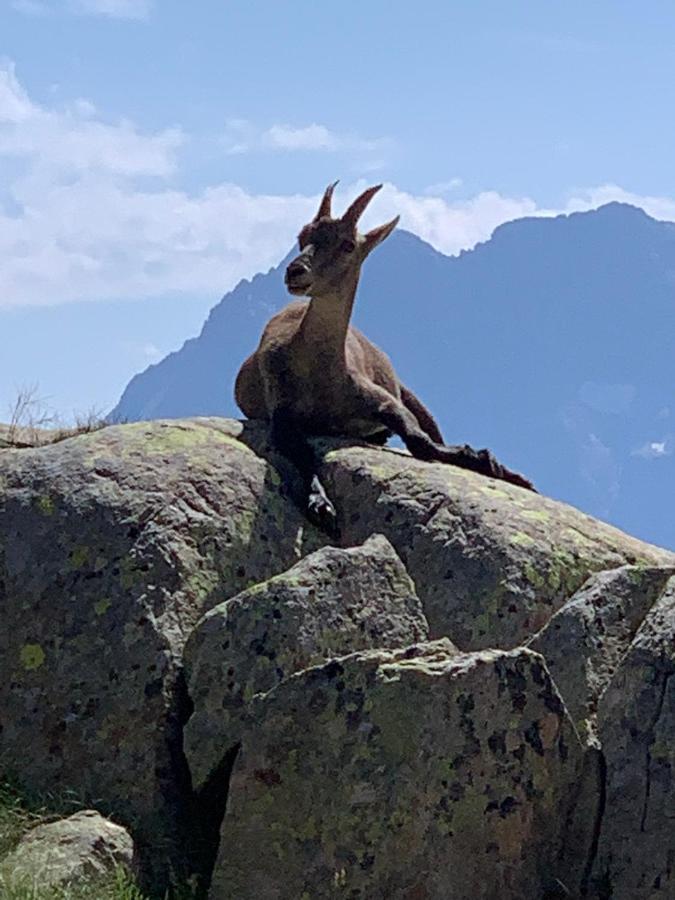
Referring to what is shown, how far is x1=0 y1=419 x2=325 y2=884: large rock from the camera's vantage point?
25.4ft

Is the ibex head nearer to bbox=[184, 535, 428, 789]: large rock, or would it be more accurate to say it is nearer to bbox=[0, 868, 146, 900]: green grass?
bbox=[184, 535, 428, 789]: large rock

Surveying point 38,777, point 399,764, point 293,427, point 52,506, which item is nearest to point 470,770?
point 399,764

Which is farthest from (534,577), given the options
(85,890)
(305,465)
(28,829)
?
(85,890)

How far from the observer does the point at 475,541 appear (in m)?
8.88

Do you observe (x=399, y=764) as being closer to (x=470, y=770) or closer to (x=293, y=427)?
(x=470, y=770)

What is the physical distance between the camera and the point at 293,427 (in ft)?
36.7

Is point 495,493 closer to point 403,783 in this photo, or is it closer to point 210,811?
point 210,811

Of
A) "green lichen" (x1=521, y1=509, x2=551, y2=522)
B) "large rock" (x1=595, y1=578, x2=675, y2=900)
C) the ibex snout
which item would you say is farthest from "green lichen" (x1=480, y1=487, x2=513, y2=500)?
the ibex snout

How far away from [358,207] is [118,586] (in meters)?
5.09

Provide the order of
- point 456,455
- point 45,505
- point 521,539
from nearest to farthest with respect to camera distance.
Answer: point 45,505
point 521,539
point 456,455

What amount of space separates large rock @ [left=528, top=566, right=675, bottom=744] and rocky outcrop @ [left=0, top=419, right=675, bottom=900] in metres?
0.01

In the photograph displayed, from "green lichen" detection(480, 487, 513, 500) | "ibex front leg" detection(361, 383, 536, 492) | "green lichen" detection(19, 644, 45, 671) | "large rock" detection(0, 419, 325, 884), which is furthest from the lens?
"ibex front leg" detection(361, 383, 536, 492)

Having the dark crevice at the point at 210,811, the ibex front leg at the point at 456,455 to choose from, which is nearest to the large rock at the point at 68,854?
the dark crevice at the point at 210,811

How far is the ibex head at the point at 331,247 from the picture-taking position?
1197 centimetres
